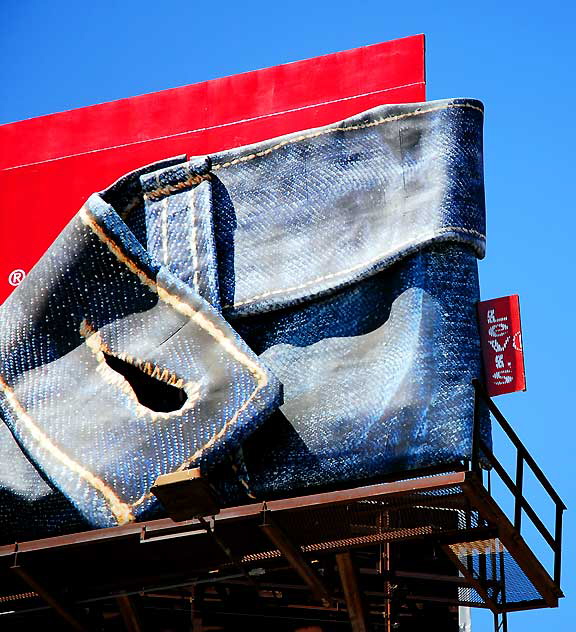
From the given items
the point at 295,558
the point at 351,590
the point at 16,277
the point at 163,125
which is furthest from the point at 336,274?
the point at 16,277

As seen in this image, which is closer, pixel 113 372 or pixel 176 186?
pixel 113 372

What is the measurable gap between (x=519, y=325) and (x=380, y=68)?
3887 mm

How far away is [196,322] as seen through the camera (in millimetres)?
13555

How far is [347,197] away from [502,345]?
7.01 feet

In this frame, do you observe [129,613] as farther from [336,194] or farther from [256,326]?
[336,194]

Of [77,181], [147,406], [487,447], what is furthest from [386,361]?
[77,181]

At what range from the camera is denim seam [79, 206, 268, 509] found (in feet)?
41.8

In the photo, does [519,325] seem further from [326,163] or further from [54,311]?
[54,311]

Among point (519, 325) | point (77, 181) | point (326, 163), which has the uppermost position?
point (77, 181)

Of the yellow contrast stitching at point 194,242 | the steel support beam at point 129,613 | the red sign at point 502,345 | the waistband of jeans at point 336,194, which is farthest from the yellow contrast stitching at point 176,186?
the steel support beam at point 129,613

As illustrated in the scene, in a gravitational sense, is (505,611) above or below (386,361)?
below

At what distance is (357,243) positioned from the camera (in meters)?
13.7

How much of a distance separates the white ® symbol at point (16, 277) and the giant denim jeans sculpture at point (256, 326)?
9.04 ft

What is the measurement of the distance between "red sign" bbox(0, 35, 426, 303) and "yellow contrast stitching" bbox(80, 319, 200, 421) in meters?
3.19
